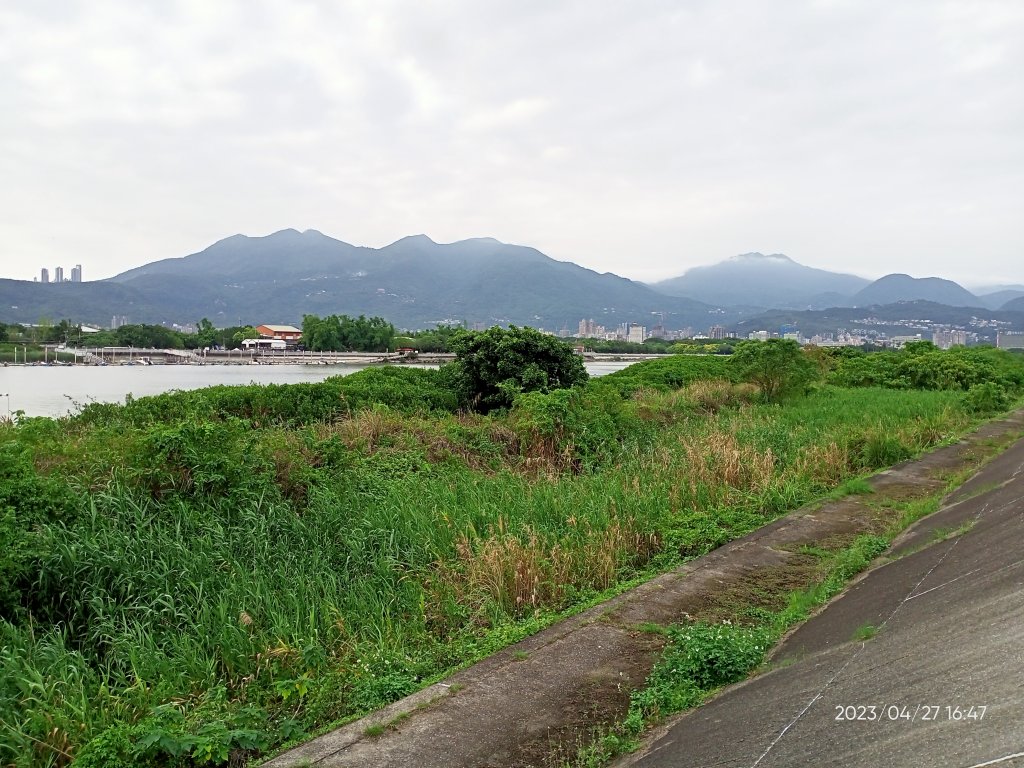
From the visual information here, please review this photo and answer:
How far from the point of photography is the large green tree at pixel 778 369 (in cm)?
1845

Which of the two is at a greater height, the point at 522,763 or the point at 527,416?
the point at 527,416

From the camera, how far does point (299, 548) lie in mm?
6023

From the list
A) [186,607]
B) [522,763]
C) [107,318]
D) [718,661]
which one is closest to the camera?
[522,763]

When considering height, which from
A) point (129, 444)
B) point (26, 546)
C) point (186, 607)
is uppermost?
point (129, 444)

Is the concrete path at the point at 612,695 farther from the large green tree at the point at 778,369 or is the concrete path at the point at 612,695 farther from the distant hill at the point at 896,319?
the distant hill at the point at 896,319

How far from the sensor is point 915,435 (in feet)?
37.4

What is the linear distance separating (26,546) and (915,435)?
1202cm

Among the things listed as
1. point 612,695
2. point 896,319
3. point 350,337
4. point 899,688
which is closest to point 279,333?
point 350,337

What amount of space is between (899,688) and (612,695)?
150 cm

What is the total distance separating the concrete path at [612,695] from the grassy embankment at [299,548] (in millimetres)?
349

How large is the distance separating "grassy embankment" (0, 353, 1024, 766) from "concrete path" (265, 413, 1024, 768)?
0.35m

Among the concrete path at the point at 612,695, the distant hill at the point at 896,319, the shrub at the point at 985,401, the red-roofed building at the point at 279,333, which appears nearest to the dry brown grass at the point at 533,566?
the concrete path at the point at 612,695

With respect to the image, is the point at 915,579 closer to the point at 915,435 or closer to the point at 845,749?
the point at 845,749

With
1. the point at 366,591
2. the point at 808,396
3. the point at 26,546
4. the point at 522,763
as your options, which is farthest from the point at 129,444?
the point at 808,396
